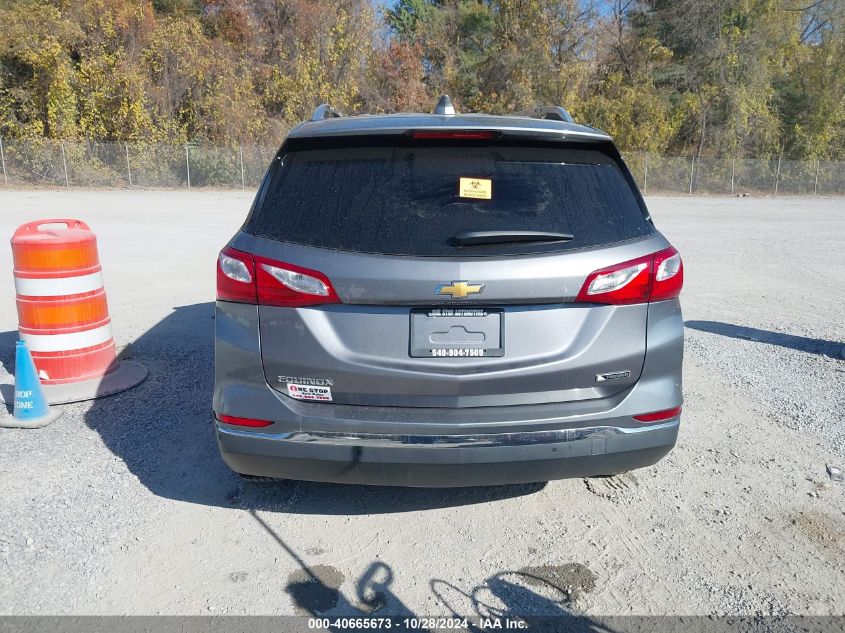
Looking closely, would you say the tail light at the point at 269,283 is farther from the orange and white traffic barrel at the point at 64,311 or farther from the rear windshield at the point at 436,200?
the orange and white traffic barrel at the point at 64,311

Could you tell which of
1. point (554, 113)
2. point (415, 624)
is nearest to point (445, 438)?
point (415, 624)

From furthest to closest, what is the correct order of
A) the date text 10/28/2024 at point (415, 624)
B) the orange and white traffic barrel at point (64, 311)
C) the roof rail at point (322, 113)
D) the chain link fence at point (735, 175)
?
1. the chain link fence at point (735, 175)
2. the orange and white traffic barrel at point (64, 311)
3. the roof rail at point (322, 113)
4. the date text 10/28/2024 at point (415, 624)

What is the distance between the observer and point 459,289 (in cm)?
283

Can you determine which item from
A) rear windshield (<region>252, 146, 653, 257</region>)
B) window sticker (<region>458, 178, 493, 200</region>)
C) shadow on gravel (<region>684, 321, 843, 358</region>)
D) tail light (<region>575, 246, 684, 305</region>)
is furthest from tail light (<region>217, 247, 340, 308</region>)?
shadow on gravel (<region>684, 321, 843, 358</region>)

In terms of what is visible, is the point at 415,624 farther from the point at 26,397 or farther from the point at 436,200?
the point at 26,397

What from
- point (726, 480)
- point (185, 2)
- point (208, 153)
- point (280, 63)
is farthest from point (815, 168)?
point (726, 480)

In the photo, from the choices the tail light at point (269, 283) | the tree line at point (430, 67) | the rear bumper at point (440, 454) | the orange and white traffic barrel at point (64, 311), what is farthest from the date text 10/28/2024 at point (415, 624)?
the tree line at point (430, 67)

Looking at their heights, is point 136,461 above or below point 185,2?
below

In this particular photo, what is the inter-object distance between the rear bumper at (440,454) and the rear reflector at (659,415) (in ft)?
0.11

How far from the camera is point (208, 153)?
3541 centimetres

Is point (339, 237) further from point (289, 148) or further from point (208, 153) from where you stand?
point (208, 153)

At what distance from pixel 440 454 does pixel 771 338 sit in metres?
5.33

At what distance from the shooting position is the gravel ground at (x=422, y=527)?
2.94 m

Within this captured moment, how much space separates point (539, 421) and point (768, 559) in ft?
4.37
